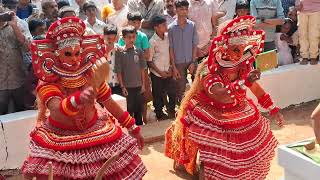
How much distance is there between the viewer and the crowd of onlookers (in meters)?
6.71

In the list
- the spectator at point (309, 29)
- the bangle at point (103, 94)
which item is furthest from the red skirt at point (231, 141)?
the spectator at point (309, 29)

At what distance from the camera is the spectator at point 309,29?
8.55 metres

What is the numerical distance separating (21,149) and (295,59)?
16.7 ft

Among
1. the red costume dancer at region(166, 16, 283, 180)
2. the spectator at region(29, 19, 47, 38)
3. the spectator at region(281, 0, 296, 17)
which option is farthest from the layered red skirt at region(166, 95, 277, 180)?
the spectator at region(281, 0, 296, 17)

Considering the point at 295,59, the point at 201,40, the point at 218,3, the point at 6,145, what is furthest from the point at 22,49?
the point at 295,59

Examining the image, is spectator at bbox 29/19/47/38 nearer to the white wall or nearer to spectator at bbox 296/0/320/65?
the white wall

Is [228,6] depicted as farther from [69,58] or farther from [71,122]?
[71,122]

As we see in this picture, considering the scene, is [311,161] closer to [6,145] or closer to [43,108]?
[43,108]

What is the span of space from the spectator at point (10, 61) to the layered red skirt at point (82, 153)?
81.6 inches

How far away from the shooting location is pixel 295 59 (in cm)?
930

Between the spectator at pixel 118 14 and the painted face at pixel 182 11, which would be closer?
the painted face at pixel 182 11

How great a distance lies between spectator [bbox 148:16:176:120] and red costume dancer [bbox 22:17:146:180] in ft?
9.64

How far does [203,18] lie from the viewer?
28.7 feet

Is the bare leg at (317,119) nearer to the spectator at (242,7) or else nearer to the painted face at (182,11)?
the painted face at (182,11)
